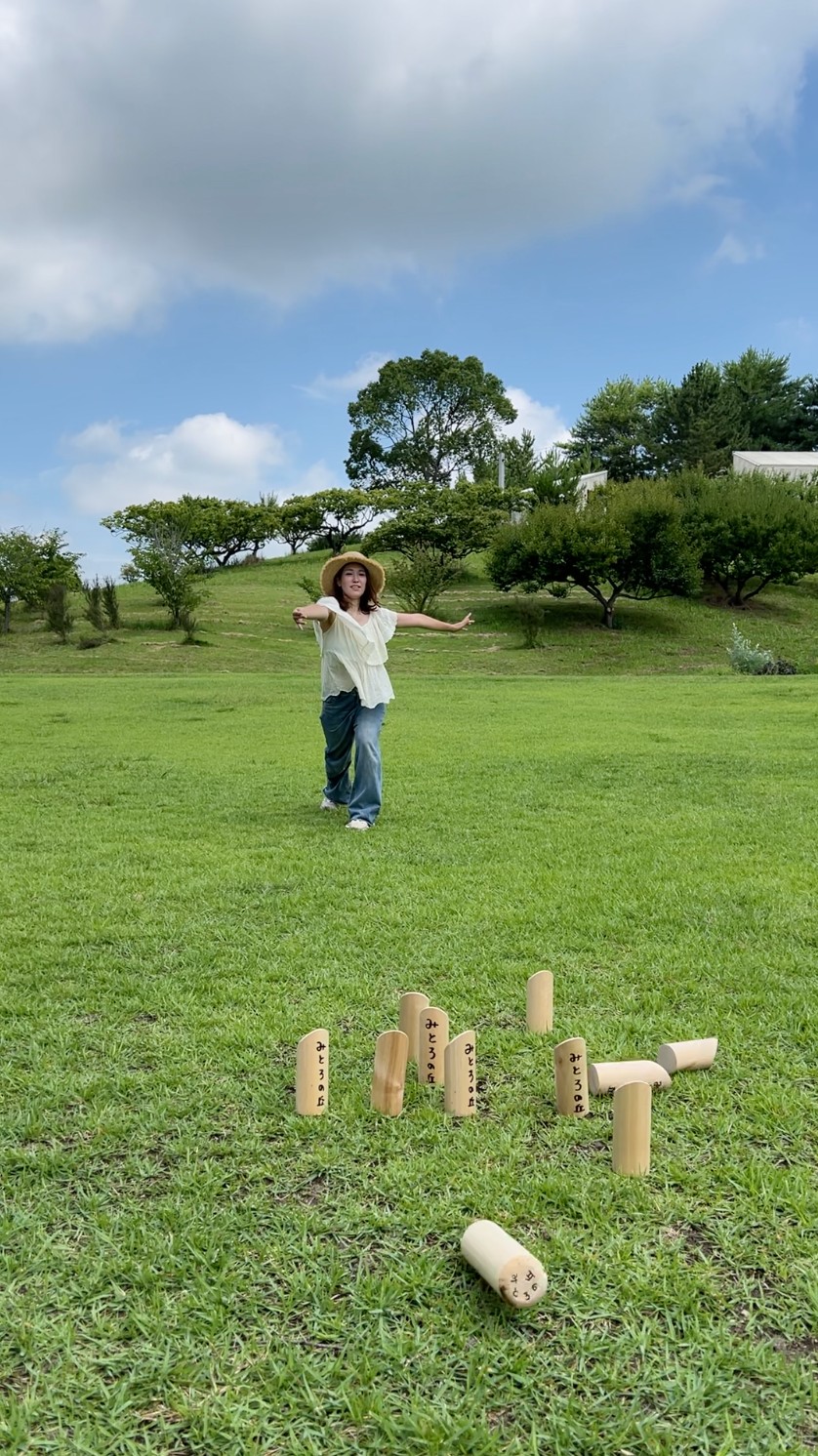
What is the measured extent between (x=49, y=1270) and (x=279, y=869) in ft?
11.5

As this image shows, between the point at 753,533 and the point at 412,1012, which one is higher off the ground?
the point at 753,533

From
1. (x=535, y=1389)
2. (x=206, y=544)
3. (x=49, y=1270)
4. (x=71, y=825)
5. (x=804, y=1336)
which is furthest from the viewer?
(x=206, y=544)

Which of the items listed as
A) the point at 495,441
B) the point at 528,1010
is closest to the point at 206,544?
the point at 495,441

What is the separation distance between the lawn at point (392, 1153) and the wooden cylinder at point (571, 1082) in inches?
2.2

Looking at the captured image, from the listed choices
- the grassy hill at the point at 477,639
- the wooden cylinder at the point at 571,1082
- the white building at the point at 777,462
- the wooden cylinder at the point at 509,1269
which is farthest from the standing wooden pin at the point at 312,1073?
the white building at the point at 777,462

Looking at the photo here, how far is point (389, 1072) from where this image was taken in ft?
9.19

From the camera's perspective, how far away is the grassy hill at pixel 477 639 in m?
25.7

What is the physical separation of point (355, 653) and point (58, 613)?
24298 mm

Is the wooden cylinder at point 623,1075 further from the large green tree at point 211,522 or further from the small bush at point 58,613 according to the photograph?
the large green tree at point 211,522

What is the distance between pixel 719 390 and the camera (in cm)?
5962

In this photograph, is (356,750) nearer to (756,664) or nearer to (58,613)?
(756,664)

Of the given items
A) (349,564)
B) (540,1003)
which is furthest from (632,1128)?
(349,564)

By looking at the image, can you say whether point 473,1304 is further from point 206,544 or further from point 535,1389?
point 206,544

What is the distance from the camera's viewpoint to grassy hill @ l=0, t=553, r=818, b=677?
25703 mm
